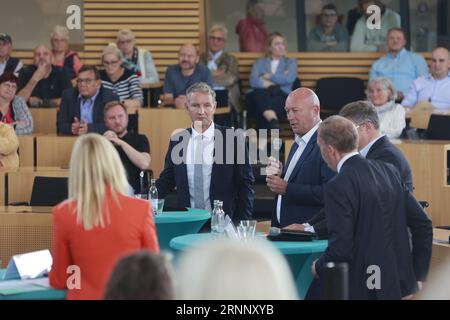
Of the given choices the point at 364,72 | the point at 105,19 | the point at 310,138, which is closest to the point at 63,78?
the point at 105,19

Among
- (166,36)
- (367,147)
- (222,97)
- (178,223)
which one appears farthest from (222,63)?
(367,147)

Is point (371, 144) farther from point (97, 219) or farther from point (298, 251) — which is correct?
point (97, 219)

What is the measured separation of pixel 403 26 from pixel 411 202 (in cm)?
908

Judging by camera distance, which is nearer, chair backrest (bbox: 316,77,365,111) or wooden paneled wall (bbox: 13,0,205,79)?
chair backrest (bbox: 316,77,365,111)

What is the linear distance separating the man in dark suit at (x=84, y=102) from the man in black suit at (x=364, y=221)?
609 cm

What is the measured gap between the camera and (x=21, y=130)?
39.2ft

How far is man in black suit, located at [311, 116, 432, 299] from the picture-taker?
5.83 m

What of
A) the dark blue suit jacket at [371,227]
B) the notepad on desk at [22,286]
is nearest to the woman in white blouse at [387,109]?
the dark blue suit jacket at [371,227]

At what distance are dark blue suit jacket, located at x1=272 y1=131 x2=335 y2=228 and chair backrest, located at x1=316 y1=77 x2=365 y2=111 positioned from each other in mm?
6520

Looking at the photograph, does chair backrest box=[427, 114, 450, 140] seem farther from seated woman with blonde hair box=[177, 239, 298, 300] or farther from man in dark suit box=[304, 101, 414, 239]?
seated woman with blonde hair box=[177, 239, 298, 300]

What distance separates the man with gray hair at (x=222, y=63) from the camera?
13953mm

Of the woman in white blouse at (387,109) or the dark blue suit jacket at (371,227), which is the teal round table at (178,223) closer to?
the dark blue suit jacket at (371,227)

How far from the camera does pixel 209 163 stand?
8461mm

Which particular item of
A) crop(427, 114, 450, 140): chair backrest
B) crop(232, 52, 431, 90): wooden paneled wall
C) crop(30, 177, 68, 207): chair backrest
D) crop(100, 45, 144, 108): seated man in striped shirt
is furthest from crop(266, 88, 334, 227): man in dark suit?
crop(232, 52, 431, 90): wooden paneled wall
